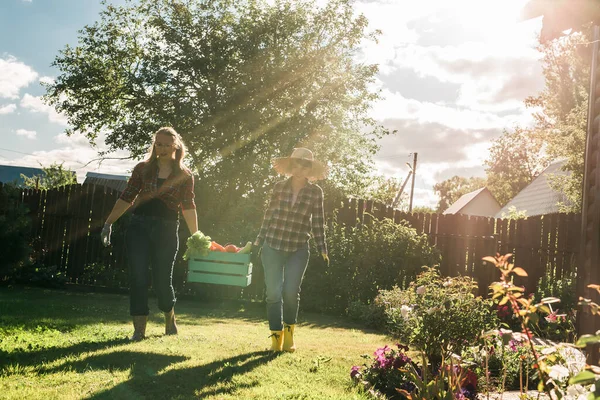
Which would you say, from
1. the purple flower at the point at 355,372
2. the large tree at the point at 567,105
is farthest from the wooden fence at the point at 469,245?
the large tree at the point at 567,105

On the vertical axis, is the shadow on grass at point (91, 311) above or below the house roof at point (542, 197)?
below

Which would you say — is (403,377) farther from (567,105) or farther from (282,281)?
(567,105)

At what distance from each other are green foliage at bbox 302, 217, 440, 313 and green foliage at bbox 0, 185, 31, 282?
5.69 m

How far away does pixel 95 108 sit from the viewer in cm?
2331

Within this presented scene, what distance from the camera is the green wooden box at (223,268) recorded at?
6.75 m

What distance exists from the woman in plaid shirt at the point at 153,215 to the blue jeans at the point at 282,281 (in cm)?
98

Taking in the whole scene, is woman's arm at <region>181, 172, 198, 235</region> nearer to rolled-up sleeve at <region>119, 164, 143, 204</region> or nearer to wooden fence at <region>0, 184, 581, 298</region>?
rolled-up sleeve at <region>119, 164, 143, 204</region>

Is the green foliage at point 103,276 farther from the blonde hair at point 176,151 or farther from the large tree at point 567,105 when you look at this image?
the large tree at point 567,105

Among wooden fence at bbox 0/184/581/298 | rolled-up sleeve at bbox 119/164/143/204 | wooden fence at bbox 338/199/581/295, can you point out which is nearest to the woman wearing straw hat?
rolled-up sleeve at bbox 119/164/143/204

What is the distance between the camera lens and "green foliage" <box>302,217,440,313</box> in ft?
33.0

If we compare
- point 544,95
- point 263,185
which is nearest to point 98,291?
point 263,185

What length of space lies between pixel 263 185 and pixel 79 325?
14.4 metres

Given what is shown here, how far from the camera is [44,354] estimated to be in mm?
4520

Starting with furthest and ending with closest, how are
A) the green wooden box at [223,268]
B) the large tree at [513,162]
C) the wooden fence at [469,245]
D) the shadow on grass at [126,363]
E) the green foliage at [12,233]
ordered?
the large tree at [513,162] < the wooden fence at [469,245] < the green foliage at [12,233] < the green wooden box at [223,268] < the shadow on grass at [126,363]
